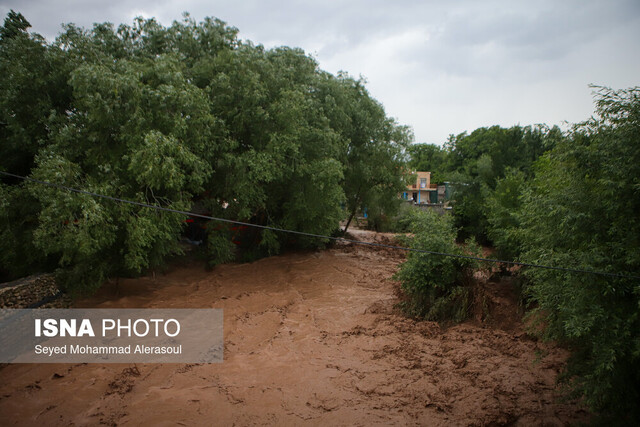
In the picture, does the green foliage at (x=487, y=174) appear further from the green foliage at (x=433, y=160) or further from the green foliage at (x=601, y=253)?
the green foliage at (x=433, y=160)

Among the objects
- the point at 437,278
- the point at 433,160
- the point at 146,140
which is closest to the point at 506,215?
the point at 437,278

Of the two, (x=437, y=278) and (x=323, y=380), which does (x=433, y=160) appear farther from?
(x=323, y=380)

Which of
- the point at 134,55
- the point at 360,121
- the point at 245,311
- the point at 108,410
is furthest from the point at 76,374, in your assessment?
the point at 360,121

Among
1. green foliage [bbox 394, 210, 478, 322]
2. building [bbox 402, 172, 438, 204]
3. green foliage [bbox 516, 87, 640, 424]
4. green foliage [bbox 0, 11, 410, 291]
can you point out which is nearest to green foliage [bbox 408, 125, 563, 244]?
green foliage [bbox 394, 210, 478, 322]

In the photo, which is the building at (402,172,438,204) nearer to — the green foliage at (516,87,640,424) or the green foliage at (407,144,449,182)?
the green foliage at (407,144,449,182)

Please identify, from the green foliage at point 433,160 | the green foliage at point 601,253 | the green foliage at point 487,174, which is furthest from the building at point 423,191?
the green foliage at point 601,253

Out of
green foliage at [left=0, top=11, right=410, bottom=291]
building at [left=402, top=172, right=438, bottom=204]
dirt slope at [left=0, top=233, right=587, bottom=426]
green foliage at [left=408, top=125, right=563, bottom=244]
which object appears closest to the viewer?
dirt slope at [left=0, top=233, right=587, bottom=426]

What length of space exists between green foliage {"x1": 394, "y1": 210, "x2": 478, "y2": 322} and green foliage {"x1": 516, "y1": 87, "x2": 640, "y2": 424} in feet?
13.4

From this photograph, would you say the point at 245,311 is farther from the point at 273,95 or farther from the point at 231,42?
the point at 231,42

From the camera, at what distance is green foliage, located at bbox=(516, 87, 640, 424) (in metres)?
5.07

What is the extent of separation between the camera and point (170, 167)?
10.3m

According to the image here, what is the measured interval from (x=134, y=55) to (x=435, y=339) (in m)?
13.5

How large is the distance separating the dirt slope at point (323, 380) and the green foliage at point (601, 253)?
3.69 feet

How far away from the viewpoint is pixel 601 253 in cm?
536
